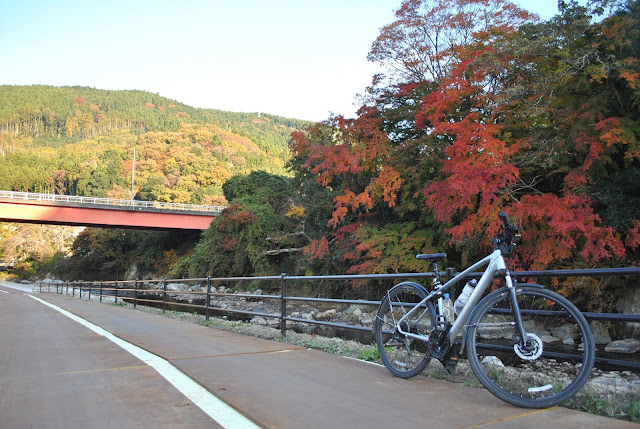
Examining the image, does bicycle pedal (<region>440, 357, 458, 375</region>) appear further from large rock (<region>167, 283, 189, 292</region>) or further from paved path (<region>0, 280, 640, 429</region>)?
large rock (<region>167, 283, 189, 292</region>)

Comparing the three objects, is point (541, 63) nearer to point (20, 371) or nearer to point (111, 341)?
point (111, 341)

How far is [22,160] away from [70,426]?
132 meters

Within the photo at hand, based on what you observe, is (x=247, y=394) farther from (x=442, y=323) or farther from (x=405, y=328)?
(x=442, y=323)

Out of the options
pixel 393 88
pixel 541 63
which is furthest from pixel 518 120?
pixel 393 88

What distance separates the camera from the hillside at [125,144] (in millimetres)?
88812

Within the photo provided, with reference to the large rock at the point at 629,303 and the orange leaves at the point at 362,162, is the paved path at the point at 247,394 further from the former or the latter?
the orange leaves at the point at 362,162

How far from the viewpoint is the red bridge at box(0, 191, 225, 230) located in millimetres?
37406

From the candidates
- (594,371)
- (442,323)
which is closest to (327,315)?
(594,371)

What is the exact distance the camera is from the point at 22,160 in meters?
113

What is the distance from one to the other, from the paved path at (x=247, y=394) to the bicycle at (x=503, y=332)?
0.47ft

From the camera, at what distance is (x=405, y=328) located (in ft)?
13.9

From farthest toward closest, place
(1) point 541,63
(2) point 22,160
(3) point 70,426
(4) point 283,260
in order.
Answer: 1. (2) point 22,160
2. (4) point 283,260
3. (1) point 541,63
4. (3) point 70,426

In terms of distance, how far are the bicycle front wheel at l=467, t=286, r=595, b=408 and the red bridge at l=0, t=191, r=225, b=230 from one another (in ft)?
137

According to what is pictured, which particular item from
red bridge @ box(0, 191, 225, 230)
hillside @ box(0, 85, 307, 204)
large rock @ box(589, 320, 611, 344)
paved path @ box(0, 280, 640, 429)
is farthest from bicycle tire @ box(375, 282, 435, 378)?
red bridge @ box(0, 191, 225, 230)
